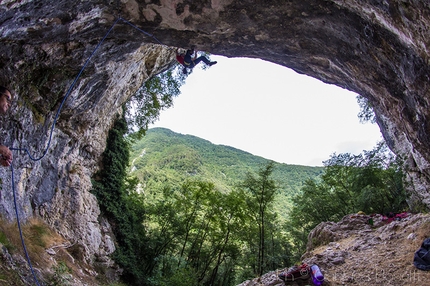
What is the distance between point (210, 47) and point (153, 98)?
44.2ft

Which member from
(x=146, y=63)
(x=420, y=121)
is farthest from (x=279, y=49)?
(x=146, y=63)

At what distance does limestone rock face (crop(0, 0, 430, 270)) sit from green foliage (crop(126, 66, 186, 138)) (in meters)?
8.88

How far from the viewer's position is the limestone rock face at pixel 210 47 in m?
3.68

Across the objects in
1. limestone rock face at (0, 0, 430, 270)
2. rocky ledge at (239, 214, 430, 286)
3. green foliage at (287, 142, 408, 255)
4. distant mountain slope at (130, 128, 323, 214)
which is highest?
distant mountain slope at (130, 128, 323, 214)

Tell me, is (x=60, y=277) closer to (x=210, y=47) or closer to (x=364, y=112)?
(x=210, y=47)

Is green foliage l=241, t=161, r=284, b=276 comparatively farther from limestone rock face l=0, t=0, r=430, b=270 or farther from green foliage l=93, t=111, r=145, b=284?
limestone rock face l=0, t=0, r=430, b=270

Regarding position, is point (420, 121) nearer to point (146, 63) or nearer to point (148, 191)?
point (146, 63)

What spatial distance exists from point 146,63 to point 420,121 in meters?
12.8

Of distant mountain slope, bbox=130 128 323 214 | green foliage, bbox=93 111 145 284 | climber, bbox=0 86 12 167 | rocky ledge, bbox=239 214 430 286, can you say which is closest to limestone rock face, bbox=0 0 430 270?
climber, bbox=0 86 12 167

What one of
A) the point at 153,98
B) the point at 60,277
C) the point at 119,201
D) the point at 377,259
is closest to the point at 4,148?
the point at 60,277

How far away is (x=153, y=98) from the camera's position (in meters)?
19.0

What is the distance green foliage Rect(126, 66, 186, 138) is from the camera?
18.3 metres

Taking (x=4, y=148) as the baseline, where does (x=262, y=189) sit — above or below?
below

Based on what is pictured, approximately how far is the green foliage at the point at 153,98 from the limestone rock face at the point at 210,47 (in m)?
8.88
